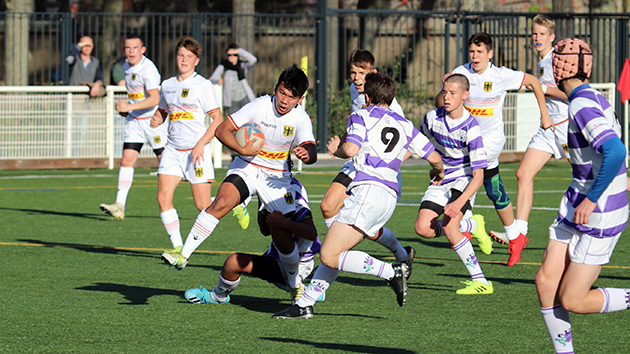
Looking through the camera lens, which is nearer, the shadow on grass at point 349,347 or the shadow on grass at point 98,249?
the shadow on grass at point 349,347

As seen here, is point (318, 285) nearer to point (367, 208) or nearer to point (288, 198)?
point (367, 208)

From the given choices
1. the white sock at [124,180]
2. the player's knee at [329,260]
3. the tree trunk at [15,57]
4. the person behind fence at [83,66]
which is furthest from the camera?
the tree trunk at [15,57]

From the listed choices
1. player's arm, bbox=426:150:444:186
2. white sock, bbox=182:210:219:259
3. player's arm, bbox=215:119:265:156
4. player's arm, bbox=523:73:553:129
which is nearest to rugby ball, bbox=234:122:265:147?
player's arm, bbox=215:119:265:156

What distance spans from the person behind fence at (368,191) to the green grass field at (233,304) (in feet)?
0.92

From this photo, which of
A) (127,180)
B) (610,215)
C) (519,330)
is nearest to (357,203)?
(519,330)

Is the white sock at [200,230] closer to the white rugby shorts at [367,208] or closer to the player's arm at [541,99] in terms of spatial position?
the white rugby shorts at [367,208]

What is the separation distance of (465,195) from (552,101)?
3.30 metres

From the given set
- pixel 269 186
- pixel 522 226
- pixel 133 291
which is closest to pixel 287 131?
pixel 269 186

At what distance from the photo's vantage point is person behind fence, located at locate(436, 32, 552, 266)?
345 inches

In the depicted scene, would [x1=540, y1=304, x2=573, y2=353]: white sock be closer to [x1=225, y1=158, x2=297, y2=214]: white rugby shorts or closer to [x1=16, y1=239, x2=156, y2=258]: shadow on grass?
[x1=225, y1=158, x2=297, y2=214]: white rugby shorts

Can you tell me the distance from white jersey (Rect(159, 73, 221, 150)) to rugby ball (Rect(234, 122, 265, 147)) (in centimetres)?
227

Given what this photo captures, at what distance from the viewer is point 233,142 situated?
6.66 meters

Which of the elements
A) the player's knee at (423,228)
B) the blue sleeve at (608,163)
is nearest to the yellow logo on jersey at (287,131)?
the player's knee at (423,228)

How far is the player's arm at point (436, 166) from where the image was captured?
255 inches
